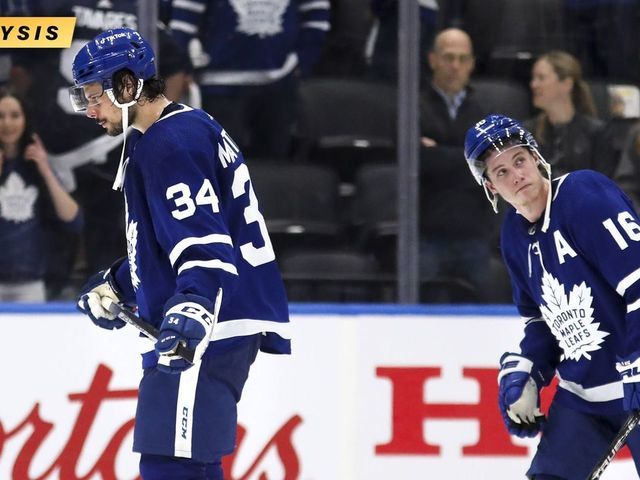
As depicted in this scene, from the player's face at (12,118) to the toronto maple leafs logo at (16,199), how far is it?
122mm

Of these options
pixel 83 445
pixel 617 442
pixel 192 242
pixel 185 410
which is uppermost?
pixel 192 242

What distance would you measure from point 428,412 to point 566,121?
1.00 meters

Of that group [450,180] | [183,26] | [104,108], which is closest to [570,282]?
[104,108]

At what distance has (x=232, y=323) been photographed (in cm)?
304

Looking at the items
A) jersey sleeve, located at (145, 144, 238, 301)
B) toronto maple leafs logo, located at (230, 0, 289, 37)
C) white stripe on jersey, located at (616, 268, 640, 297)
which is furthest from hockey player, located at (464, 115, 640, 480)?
toronto maple leafs logo, located at (230, 0, 289, 37)

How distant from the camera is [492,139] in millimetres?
3168

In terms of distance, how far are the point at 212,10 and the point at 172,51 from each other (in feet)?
0.60

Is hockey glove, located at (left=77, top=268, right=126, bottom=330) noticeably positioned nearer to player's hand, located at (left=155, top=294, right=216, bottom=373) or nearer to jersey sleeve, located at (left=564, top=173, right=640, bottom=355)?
player's hand, located at (left=155, top=294, right=216, bottom=373)

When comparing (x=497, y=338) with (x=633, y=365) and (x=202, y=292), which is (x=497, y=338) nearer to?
(x=633, y=365)

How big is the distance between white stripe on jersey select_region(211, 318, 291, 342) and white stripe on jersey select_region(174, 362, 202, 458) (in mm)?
75

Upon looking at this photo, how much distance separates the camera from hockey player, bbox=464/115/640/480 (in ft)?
9.98

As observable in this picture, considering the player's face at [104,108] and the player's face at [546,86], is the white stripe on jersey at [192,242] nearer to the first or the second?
the player's face at [104,108]

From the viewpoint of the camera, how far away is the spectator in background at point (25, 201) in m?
4.60

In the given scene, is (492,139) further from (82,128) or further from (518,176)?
(82,128)
